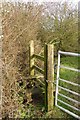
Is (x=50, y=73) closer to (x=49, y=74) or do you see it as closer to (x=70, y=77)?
(x=49, y=74)

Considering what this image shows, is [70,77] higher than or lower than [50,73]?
lower

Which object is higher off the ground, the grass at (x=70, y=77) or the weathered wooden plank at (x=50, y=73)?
the weathered wooden plank at (x=50, y=73)

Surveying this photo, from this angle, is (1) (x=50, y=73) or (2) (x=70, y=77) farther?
(2) (x=70, y=77)

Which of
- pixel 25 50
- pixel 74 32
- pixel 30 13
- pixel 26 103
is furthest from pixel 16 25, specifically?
pixel 74 32

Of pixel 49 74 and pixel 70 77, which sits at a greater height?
pixel 49 74

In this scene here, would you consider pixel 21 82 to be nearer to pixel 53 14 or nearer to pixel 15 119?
pixel 15 119

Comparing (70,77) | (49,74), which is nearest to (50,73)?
(49,74)

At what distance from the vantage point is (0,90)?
383cm

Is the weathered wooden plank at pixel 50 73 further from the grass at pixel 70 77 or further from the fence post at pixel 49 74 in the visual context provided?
the grass at pixel 70 77

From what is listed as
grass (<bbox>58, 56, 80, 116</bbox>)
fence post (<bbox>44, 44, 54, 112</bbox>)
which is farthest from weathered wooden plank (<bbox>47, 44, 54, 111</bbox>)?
grass (<bbox>58, 56, 80, 116</bbox>)

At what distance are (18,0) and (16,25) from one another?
4.79ft

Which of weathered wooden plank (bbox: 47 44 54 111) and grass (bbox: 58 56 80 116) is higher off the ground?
weathered wooden plank (bbox: 47 44 54 111)

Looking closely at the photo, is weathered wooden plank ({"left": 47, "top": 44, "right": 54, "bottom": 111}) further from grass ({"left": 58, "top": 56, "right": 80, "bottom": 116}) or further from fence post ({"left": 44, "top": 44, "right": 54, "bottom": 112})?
grass ({"left": 58, "top": 56, "right": 80, "bottom": 116})

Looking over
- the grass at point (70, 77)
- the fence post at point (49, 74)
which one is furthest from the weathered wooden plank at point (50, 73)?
the grass at point (70, 77)
